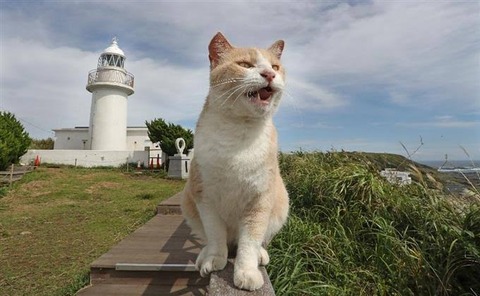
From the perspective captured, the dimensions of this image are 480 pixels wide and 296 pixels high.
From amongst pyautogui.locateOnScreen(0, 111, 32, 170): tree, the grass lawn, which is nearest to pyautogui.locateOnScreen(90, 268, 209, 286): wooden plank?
the grass lawn

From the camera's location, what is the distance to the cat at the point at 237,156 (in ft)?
5.48

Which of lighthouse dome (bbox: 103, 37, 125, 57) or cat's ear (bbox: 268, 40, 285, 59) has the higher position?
lighthouse dome (bbox: 103, 37, 125, 57)

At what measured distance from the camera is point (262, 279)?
156 cm

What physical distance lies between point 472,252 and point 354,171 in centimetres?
207

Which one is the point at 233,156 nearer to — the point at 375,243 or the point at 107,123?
the point at 375,243

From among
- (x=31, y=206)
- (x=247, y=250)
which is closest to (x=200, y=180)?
(x=247, y=250)

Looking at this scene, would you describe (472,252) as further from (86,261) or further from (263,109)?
(86,261)

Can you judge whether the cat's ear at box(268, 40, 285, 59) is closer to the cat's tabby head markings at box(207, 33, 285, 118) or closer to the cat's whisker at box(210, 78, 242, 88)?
the cat's tabby head markings at box(207, 33, 285, 118)

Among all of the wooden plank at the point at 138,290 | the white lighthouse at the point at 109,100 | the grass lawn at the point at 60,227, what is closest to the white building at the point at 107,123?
the white lighthouse at the point at 109,100

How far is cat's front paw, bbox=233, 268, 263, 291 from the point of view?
1.50 m

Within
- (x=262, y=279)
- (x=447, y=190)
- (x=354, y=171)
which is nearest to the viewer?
(x=262, y=279)

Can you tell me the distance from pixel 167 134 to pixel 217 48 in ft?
57.0

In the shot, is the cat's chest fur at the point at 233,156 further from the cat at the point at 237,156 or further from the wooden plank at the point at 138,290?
the wooden plank at the point at 138,290

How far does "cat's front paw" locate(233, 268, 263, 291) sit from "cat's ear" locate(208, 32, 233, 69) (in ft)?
3.81
